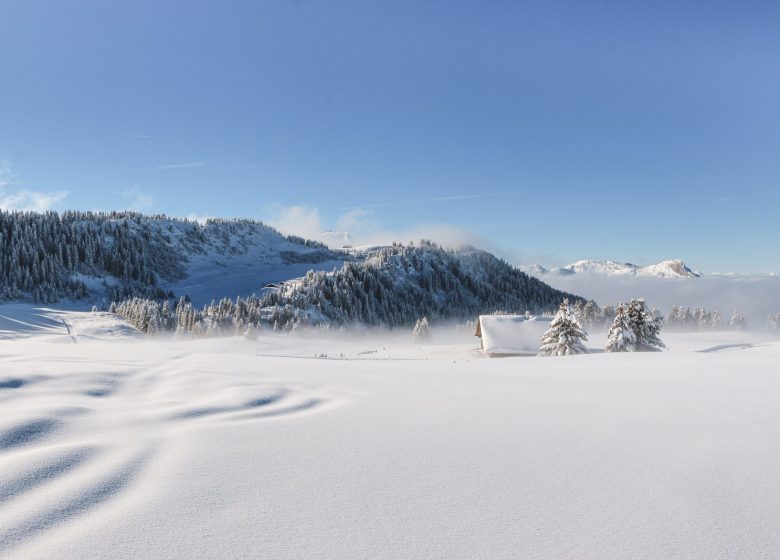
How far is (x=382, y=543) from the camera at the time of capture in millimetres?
2779

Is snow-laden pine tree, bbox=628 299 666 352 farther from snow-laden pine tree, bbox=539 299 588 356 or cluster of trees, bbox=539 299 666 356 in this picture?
snow-laden pine tree, bbox=539 299 588 356

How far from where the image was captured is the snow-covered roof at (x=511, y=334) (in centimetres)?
4594

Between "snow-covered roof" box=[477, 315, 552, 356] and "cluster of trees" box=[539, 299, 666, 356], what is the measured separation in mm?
6600

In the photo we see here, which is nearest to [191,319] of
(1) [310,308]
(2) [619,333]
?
(1) [310,308]

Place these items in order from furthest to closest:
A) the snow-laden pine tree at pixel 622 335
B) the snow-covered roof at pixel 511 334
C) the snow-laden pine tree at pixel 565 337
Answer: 1. the snow-covered roof at pixel 511 334
2. the snow-laden pine tree at pixel 565 337
3. the snow-laden pine tree at pixel 622 335

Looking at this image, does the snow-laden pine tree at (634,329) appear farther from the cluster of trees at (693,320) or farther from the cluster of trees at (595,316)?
the cluster of trees at (693,320)

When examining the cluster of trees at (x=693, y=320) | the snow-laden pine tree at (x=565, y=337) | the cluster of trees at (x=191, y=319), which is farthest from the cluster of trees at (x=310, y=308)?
the cluster of trees at (x=693, y=320)

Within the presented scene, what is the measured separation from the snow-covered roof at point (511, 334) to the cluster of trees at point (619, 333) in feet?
21.7

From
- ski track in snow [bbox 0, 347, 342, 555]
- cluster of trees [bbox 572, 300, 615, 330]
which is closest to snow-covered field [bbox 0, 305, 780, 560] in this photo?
ski track in snow [bbox 0, 347, 342, 555]

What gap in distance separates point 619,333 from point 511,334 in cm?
1255

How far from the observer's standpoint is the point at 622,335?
3684 centimetres

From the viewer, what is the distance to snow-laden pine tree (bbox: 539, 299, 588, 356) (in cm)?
3697

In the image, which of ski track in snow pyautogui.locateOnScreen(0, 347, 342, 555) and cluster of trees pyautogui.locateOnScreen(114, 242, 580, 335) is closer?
ski track in snow pyautogui.locateOnScreen(0, 347, 342, 555)

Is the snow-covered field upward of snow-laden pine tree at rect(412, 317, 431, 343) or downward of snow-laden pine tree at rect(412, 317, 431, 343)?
upward
